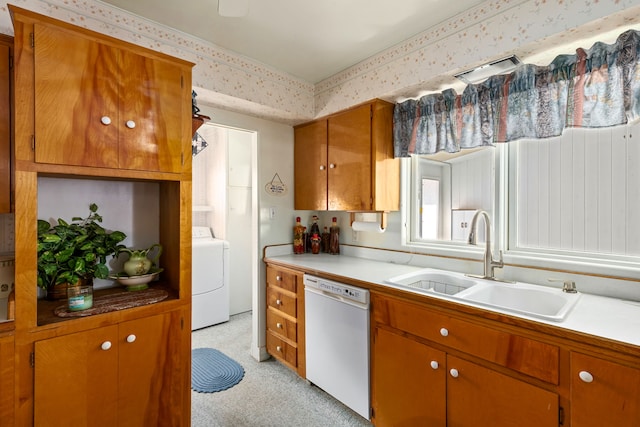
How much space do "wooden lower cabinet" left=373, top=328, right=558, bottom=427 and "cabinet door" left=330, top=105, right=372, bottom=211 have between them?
1.01m

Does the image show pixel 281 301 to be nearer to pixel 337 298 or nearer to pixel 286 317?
pixel 286 317

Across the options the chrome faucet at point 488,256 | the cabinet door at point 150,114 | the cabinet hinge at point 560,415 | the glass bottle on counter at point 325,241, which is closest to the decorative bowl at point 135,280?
the cabinet door at point 150,114

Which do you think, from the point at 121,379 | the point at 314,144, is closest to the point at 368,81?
the point at 314,144

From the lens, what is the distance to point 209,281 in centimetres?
347

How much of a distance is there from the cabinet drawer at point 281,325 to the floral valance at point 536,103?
1.62m

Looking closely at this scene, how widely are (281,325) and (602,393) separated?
6.68ft

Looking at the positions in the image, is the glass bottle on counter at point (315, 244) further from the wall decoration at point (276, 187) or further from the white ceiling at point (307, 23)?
the white ceiling at point (307, 23)

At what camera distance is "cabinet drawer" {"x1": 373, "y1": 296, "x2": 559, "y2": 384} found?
126 cm

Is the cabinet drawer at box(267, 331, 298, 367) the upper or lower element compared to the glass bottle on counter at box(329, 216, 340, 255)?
lower

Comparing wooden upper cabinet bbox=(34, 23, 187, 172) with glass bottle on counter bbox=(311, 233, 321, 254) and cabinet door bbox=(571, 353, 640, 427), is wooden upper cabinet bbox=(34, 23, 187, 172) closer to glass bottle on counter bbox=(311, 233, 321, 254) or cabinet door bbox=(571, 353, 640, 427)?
glass bottle on counter bbox=(311, 233, 321, 254)

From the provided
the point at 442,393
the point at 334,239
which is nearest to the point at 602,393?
the point at 442,393

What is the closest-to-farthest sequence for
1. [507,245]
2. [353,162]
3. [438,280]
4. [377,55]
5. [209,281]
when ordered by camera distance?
[507,245]
[438,280]
[377,55]
[353,162]
[209,281]

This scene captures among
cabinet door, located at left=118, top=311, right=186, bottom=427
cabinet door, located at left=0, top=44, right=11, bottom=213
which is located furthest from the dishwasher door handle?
cabinet door, located at left=0, top=44, right=11, bottom=213

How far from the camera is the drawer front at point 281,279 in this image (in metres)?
2.47
